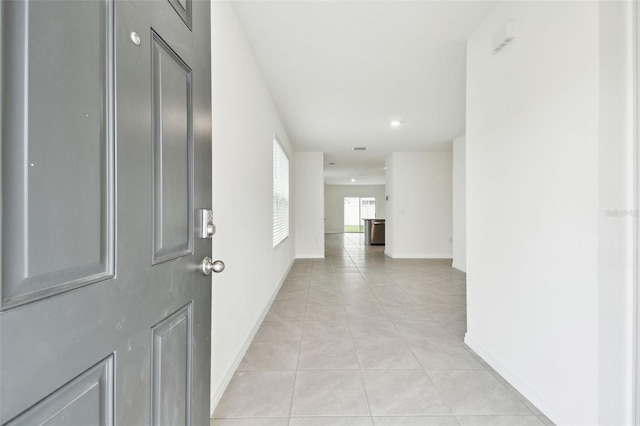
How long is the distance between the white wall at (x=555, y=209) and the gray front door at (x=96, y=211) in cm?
169

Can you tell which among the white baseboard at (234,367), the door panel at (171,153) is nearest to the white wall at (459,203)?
the white baseboard at (234,367)

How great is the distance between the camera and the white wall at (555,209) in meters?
1.31

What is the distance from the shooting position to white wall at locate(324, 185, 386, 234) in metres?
15.3

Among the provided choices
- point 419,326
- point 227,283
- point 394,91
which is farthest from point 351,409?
point 394,91

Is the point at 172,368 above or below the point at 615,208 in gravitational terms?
below

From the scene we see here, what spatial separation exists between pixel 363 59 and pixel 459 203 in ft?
13.1

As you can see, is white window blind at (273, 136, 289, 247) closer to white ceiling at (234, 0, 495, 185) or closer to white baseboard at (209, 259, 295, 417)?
white ceiling at (234, 0, 495, 185)

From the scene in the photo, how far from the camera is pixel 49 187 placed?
512 millimetres

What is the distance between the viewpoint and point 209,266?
1112 millimetres

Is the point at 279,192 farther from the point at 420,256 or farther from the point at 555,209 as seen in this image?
→ the point at 420,256

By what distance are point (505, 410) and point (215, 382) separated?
1.62 m

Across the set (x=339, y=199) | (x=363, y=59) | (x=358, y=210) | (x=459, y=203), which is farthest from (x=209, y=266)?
(x=358, y=210)

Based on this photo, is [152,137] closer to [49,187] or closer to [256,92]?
[49,187]

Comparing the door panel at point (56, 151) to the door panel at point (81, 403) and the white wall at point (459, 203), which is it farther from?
the white wall at point (459, 203)
